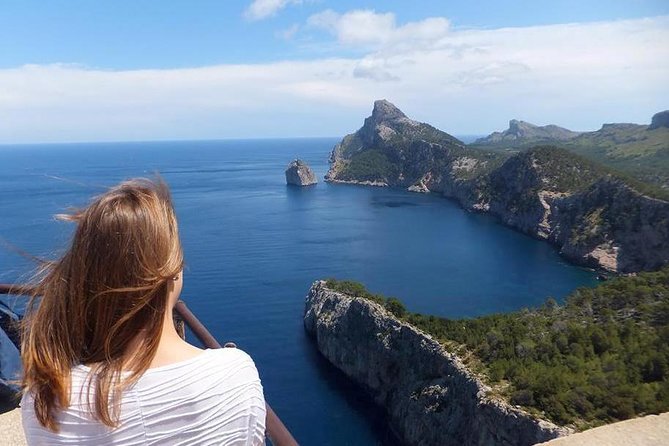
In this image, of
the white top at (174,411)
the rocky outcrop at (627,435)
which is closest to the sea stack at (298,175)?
the rocky outcrop at (627,435)

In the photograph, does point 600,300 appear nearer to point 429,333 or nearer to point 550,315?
point 550,315

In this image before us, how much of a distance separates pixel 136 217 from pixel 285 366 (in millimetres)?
30464

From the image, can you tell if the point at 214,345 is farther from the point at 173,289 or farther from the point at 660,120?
the point at 660,120

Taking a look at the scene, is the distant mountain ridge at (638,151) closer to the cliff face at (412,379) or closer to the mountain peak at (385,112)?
the cliff face at (412,379)

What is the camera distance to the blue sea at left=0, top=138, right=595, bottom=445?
27578 millimetres

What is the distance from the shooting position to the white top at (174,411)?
1.40 m

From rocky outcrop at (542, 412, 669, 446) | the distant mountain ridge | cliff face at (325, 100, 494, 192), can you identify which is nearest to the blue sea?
rocky outcrop at (542, 412, 669, 446)

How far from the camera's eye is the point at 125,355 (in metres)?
1.53

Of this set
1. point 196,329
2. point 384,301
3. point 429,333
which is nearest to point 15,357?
point 196,329

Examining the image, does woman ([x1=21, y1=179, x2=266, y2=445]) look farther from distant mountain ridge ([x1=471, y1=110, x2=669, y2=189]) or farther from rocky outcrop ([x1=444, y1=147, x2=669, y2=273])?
distant mountain ridge ([x1=471, y1=110, x2=669, y2=189])

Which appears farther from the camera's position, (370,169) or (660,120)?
(660,120)

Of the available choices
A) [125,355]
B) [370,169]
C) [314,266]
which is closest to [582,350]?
[125,355]

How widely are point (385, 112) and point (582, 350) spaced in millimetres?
140213

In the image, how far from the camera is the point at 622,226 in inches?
2112
